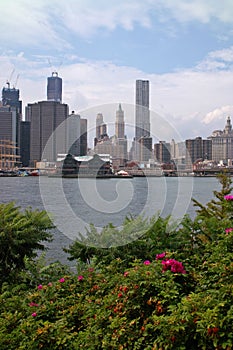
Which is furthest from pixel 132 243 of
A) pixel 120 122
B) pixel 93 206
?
pixel 93 206

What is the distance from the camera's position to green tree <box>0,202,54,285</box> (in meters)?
6.57

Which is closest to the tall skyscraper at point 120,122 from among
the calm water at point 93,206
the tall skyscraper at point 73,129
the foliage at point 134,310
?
the tall skyscraper at point 73,129

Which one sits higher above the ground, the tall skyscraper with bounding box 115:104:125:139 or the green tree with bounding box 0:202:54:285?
the tall skyscraper with bounding box 115:104:125:139

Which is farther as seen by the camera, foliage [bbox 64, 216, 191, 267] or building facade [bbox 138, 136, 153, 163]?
building facade [bbox 138, 136, 153, 163]

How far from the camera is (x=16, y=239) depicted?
21.7 feet

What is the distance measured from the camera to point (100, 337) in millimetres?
3322

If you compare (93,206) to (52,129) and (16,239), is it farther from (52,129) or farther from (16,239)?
(16,239)

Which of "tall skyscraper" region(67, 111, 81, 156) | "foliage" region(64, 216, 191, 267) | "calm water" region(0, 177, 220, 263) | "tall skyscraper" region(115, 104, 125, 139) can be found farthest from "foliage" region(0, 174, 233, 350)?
"tall skyscraper" region(67, 111, 81, 156)

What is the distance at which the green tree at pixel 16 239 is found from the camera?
657 cm

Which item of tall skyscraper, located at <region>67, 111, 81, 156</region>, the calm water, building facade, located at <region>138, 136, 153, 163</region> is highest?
tall skyscraper, located at <region>67, 111, 81, 156</region>

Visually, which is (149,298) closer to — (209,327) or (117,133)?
(209,327)

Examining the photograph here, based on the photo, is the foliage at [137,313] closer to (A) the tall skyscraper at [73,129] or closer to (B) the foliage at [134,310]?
(B) the foliage at [134,310]

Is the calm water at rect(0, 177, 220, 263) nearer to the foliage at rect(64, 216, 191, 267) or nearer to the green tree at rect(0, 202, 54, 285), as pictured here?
the green tree at rect(0, 202, 54, 285)

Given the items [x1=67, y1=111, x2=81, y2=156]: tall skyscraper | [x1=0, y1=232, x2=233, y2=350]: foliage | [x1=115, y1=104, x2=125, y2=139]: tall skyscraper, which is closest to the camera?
[x1=0, y1=232, x2=233, y2=350]: foliage
